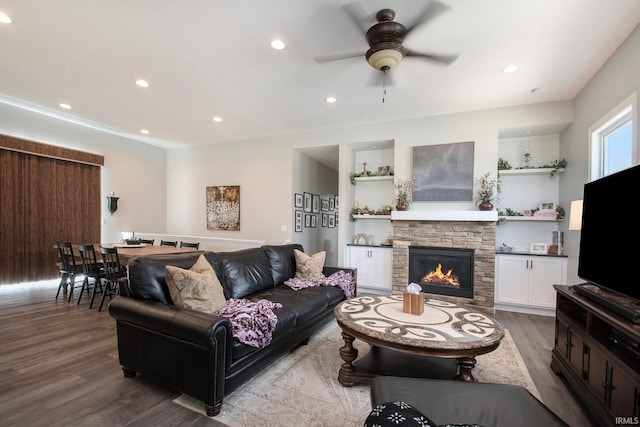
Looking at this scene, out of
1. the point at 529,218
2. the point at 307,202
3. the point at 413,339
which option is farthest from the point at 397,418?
the point at 307,202

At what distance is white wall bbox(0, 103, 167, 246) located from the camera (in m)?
5.06

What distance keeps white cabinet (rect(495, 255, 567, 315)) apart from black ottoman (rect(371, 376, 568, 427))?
3414 millimetres

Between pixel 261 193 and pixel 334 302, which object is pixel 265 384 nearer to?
pixel 334 302

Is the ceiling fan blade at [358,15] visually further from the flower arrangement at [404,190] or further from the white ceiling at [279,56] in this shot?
the flower arrangement at [404,190]

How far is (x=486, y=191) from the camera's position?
4504 mm

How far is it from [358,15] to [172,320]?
2859 mm

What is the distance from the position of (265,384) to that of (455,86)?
4067 millimetres

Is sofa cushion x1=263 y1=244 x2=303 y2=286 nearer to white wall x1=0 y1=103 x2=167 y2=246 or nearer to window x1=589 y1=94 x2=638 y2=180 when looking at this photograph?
window x1=589 y1=94 x2=638 y2=180

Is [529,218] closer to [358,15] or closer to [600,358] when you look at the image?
[600,358]

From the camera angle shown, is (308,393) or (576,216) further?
(576,216)

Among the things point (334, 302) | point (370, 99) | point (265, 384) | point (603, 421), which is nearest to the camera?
point (603, 421)

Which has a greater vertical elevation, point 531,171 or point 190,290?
point 531,171

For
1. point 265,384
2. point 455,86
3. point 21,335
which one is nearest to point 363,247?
point 455,86

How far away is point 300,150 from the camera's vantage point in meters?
6.19
